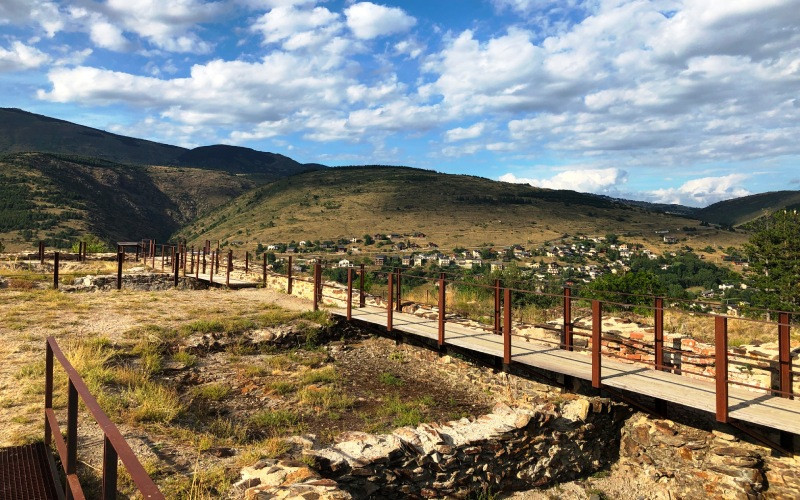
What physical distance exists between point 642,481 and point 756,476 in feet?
5.00

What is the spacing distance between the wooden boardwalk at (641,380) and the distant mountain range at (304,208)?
62619mm

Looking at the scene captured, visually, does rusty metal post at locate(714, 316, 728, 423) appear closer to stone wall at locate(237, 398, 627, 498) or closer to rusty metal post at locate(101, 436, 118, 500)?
stone wall at locate(237, 398, 627, 498)

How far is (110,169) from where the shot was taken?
130 meters

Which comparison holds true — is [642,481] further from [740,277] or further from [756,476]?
[740,277]

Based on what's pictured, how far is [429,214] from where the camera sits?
8956cm

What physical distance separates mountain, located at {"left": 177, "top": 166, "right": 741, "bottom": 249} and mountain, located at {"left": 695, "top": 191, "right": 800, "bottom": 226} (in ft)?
252

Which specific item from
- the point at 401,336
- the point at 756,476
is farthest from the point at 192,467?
the point at 756,476

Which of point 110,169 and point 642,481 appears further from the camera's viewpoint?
point 110,169

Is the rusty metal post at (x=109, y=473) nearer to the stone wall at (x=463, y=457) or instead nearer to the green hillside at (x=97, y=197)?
the stone wall at (x=463, y=457)

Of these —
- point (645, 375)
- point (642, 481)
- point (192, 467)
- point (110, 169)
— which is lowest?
point (642, 481)

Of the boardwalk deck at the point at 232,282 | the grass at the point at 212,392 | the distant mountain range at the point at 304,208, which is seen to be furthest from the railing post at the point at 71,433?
the distant mountain range at the point at 304,208

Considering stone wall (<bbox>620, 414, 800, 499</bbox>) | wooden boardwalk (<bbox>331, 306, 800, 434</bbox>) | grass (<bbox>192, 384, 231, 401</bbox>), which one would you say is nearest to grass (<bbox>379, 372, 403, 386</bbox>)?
wooden boardwalk (<bbox>331, 306, 800, 434</bbox>)

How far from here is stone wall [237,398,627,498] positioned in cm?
475

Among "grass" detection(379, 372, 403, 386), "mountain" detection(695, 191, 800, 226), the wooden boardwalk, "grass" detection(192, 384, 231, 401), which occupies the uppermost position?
"mountain" detection(695, 191, 800, 226)
